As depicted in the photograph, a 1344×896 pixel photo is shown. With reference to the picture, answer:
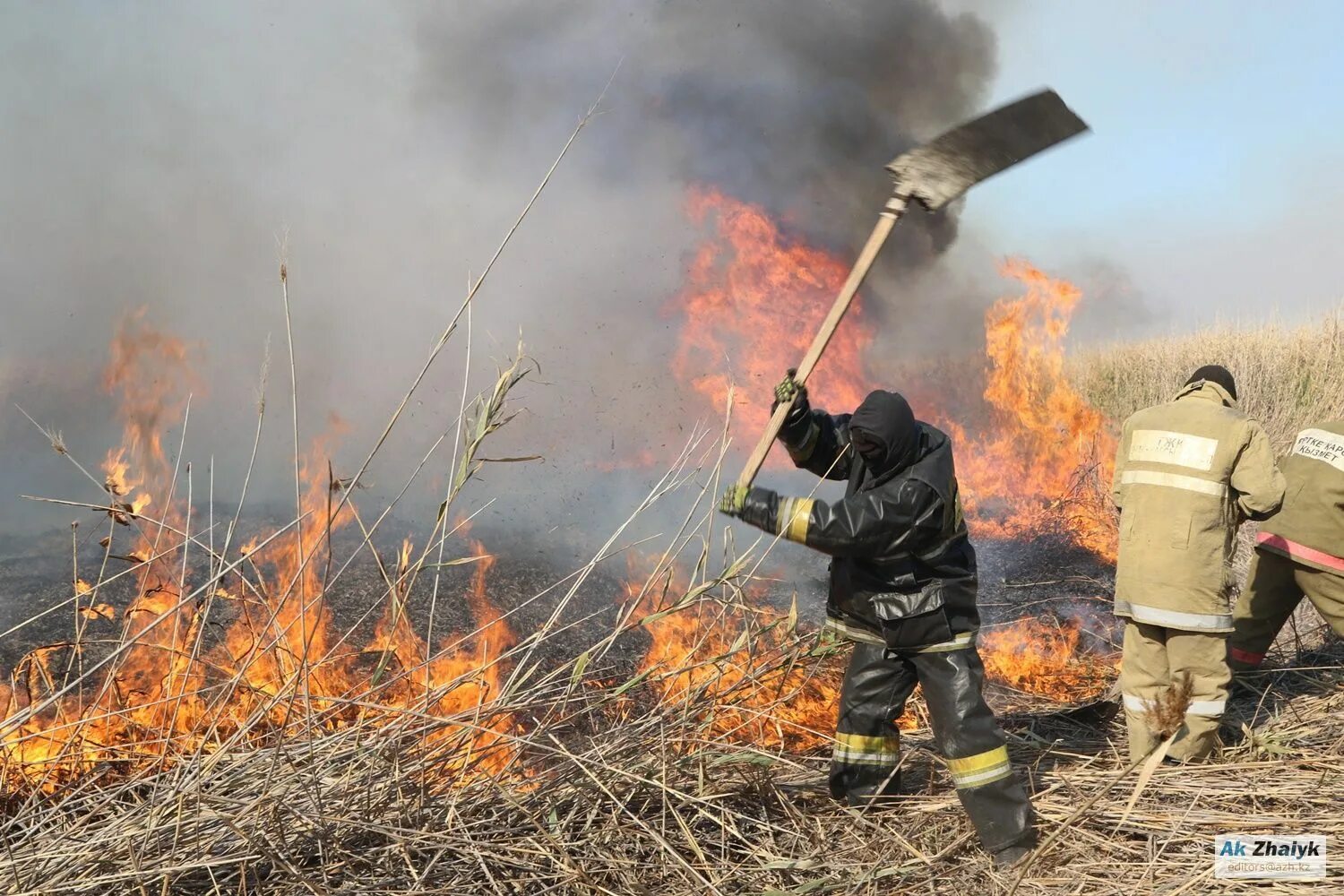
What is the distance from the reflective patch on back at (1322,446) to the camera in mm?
4074

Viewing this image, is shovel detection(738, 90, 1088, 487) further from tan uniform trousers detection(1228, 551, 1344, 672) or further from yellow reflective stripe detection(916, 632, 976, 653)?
tan uniform trousers detection(1228, 551, 1344, 672)

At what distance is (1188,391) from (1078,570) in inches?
142

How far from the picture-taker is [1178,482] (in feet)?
12.3

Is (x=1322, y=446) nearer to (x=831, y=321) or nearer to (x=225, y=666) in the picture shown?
(x=831, y=321)

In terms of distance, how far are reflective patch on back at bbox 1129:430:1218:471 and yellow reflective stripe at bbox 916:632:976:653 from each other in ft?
4.67

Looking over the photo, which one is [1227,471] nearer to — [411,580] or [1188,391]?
[1188,391]

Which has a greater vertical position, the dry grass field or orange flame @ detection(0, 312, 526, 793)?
the dry grass field

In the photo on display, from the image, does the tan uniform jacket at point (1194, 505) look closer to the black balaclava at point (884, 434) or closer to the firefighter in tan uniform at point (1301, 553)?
the firefighter in tan uniform at point (1301, 553)

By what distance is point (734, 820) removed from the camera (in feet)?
9.79

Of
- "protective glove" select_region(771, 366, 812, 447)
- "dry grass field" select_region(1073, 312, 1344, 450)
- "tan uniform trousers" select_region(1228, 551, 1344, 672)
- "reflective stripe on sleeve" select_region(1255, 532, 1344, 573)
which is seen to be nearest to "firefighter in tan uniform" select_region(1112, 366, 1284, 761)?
"reflective stripe on sleeve" select_region(1255, 532, 1344, 573)

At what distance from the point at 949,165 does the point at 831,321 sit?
696 millimetres

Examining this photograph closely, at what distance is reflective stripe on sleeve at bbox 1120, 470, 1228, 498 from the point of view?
12.1 ft

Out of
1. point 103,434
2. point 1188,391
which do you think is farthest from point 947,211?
point 103,434

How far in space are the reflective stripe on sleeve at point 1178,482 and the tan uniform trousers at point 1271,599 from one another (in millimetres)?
827
